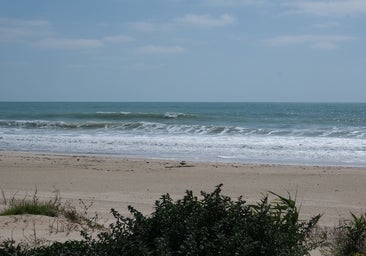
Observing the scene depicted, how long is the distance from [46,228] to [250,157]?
12.3m

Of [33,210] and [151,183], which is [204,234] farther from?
[151,183]

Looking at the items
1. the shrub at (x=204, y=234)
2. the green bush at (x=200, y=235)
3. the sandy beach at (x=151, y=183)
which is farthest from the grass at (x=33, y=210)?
the shrub at (x=204, y=234)

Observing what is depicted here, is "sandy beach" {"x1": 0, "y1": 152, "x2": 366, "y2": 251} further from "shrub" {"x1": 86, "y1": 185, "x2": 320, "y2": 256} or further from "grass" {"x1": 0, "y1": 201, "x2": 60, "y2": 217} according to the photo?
"shrub" {"x1": 86, "y1": 185, "x2": 320, "y2": 256}

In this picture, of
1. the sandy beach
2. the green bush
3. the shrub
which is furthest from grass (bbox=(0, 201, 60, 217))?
the shrub

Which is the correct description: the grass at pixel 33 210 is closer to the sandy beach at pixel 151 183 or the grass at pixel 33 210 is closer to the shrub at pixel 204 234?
the sandy beach at pixel 151 183

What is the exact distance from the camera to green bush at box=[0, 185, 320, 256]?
3760 millimetres

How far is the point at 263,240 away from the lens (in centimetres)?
396

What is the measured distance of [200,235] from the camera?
3.94 m

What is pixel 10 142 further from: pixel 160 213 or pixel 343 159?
pixel 160 213

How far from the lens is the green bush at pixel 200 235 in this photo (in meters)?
3.76

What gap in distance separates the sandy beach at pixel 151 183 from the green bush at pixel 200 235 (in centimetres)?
253

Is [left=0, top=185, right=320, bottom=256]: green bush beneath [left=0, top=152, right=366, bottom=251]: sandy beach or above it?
above

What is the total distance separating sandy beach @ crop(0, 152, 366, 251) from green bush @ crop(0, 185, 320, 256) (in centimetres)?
253

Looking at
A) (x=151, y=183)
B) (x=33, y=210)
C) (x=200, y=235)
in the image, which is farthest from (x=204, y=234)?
(x=151, y=183)
